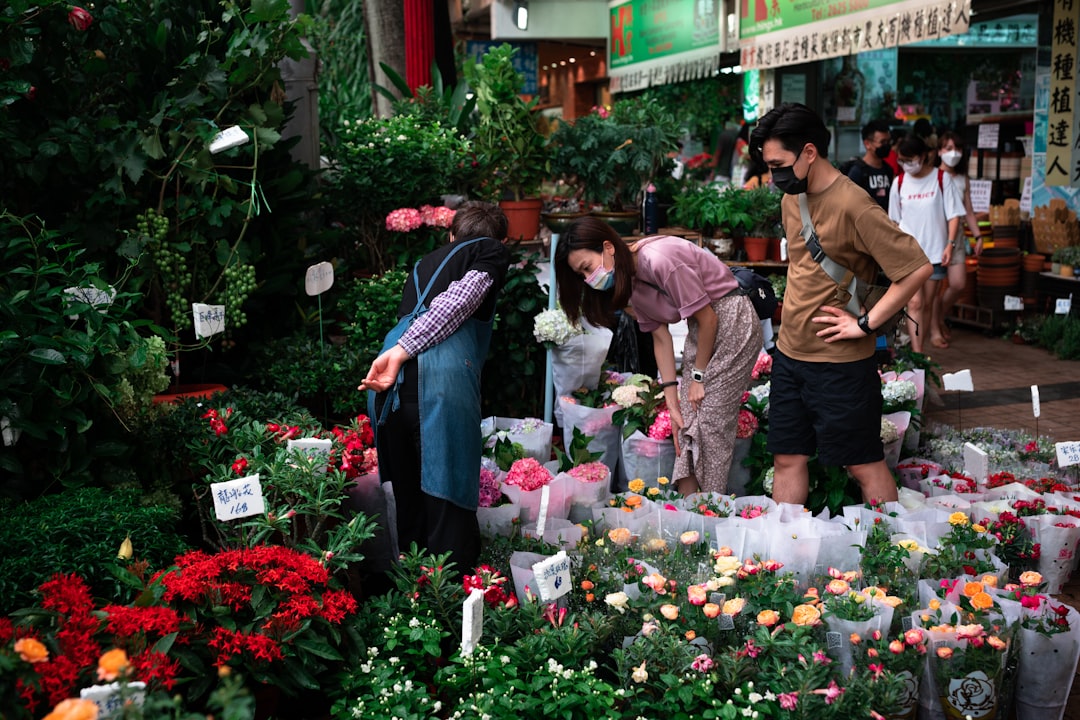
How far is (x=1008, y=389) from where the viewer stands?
24.5ft

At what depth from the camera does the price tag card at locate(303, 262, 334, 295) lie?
4.84 metres

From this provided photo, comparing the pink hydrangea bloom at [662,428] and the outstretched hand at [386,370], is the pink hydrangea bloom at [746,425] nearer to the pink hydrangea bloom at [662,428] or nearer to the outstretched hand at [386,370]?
the pink hydrangea bloom at [662,428]

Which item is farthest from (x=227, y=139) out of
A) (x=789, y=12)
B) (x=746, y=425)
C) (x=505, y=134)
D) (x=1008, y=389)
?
(x=789, y=12)

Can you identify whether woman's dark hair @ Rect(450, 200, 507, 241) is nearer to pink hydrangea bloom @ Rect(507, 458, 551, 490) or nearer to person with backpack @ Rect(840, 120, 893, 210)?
pink hydrangea bloom @ Rect(507, 458, 551, 490)

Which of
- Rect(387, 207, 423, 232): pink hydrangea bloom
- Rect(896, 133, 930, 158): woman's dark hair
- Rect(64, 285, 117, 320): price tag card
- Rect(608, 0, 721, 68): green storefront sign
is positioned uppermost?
Rect(608, 0, 721, 68): green storefront sign

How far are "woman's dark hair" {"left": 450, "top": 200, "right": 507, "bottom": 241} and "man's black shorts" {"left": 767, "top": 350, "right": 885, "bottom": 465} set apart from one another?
114 centimetres

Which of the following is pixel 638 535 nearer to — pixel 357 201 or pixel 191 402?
pixel 191 402

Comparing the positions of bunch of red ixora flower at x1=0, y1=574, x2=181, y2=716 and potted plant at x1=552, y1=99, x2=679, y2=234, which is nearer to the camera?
bunch of red ixora flower at x1=0, y1=574, x2=181, y2=716

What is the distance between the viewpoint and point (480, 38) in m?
19.1

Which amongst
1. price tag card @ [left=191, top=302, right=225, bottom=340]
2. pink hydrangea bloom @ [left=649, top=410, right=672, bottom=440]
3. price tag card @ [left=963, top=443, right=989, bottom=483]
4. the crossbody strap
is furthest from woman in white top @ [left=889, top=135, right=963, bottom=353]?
price tag card @ [left=191, top=302, right=225, bottom=340]

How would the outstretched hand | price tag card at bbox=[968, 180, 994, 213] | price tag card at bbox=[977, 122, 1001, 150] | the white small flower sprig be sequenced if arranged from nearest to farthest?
the outstretched hand → the white small flower sprig → price tag card at bbox=[968, 180, 994, 213] → price tag card at bbox=[977, 122, 1001, 150]

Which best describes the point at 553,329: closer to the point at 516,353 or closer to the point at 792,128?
the point at 516,353

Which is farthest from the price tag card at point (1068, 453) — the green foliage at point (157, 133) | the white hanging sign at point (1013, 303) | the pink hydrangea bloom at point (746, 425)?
the white hanging sign at point (1013, 303)

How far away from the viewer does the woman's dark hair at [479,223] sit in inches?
143
